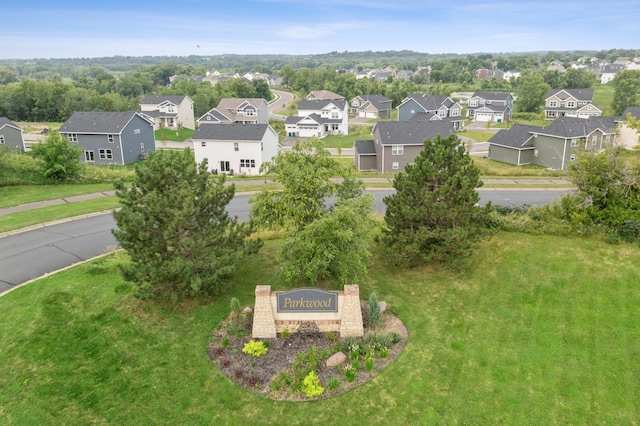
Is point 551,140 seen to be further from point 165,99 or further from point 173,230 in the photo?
point 165,99

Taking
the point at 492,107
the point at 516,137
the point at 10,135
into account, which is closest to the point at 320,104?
the point at 492,107

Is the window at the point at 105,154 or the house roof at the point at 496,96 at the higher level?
the house roof at the point at 496,96

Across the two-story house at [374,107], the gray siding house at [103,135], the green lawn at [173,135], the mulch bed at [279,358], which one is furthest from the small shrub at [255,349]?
the two-story house at [374,107]

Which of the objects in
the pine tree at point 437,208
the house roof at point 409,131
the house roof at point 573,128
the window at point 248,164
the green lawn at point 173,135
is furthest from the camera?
the green lawn at point 173,135

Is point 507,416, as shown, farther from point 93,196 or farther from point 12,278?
point 93,196

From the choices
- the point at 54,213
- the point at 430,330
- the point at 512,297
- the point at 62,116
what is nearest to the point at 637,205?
the point at 512,297

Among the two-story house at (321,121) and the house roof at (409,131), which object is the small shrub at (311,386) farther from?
the two-story house at (321,121)

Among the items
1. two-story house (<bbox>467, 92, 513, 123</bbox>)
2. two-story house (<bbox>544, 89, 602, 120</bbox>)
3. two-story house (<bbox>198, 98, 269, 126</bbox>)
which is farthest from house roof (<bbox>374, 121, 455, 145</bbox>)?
two-story house (<bbox>544, 89, 602, 120</bbox>)
